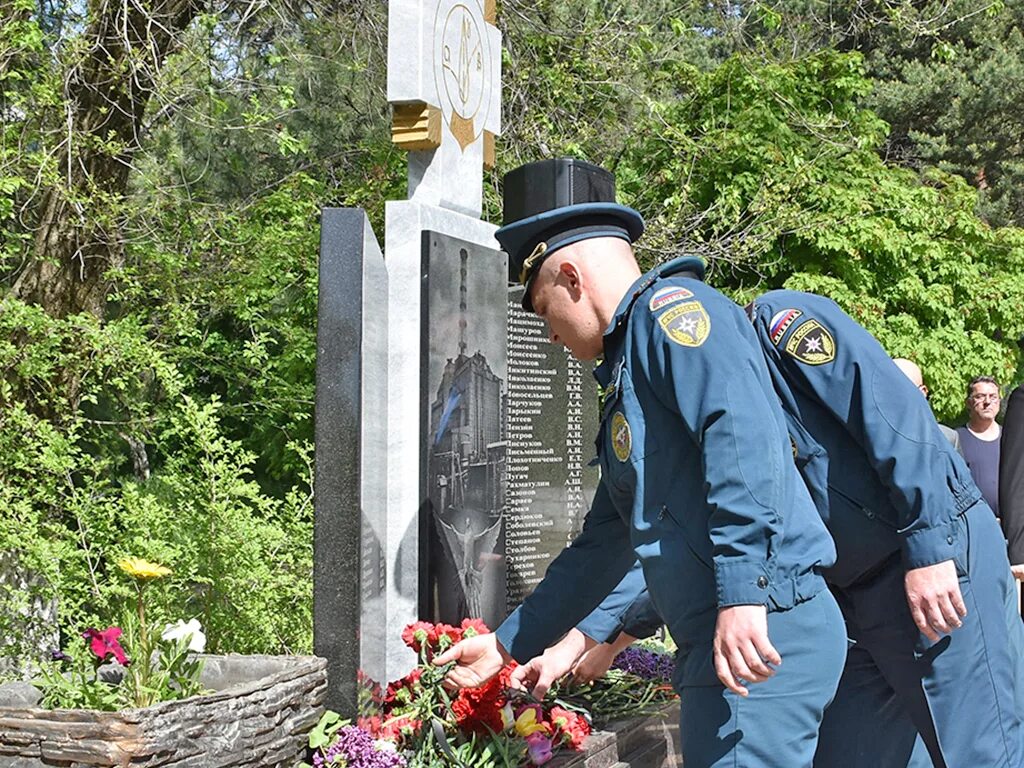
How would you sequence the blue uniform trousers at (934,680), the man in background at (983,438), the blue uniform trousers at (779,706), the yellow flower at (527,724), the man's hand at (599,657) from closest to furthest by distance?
the blue uniform trousers at (779,706)
the blue uniform trousers at (934,680)
the man's hand at (599,657)
the yellow flower at (527,724)
the man in background at (983,438)

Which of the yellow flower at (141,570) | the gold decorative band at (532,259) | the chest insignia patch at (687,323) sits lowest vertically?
the yellow flower at (141,570)

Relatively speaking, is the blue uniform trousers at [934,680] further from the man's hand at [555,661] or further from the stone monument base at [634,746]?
the stone monument base at [634,746]

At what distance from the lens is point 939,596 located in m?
2.98

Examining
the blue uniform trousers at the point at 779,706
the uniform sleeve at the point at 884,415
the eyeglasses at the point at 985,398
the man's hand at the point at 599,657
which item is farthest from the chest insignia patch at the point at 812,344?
the eyeglasses at the point at 985,398

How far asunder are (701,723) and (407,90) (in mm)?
3352

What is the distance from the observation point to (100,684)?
354 centimetres

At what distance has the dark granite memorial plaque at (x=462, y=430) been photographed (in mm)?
4973

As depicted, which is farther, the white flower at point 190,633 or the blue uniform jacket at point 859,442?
the white flower at point 190,633

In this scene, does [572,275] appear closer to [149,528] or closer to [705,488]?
[705,488]

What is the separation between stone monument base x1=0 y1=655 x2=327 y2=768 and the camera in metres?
3.18

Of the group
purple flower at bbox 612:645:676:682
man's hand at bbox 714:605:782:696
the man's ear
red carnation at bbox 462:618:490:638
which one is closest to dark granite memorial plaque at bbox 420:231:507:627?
red carnation at bbox 462:618:490:638

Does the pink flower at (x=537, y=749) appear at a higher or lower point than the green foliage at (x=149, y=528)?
lower

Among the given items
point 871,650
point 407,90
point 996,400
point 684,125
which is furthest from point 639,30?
point 871,650

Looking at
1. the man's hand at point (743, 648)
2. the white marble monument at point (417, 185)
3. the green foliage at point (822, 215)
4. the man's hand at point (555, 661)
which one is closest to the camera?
the man's hand at point (743, 648)
